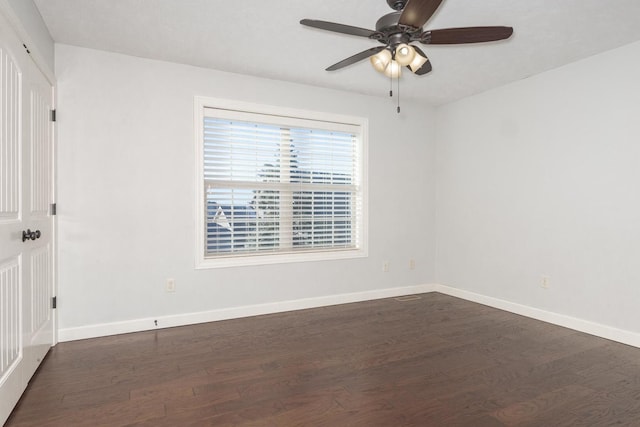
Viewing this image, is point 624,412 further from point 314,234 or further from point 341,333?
point 314,234

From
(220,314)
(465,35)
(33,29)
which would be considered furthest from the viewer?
(220,314)

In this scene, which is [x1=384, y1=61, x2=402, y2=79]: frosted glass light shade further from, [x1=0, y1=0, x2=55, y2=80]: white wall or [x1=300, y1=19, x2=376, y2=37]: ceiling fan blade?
[x1=0, y1=0, x2=55, y2=80]: white wall

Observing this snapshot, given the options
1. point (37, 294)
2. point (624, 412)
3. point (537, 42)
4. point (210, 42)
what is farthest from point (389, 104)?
point (37, 294)

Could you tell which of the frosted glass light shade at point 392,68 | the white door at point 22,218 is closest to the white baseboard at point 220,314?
the white door at point 22,218

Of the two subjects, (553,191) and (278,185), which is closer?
(553,191)

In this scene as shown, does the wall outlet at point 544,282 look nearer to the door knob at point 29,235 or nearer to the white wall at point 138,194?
the white wall at point 138,194

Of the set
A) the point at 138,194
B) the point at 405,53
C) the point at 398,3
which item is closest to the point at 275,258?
the point at 138,194

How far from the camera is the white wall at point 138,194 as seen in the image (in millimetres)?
3107

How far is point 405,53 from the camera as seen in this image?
7.24ft

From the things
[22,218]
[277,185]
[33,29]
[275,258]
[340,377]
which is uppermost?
[33,29]

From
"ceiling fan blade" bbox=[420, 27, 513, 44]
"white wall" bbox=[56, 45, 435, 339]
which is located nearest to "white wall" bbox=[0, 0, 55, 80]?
"white wall" bbox=[56, 45, 435, 339]

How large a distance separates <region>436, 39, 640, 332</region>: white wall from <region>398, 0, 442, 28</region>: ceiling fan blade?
2.32 metres

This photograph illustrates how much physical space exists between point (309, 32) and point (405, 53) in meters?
1.02

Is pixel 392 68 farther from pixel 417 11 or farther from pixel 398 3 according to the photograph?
pixel 417 11
